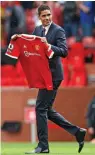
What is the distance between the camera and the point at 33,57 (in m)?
10.8

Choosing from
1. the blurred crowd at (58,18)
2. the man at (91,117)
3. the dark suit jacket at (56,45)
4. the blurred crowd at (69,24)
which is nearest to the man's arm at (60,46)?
the dark suit jacket at (56,45)

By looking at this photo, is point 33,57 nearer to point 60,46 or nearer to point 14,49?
point 14,49

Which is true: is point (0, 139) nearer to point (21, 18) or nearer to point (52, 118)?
point (21, 18)

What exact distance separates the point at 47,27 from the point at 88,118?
4460mm

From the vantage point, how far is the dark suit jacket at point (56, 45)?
34.4 ft

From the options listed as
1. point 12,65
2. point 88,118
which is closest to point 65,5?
point 12,65

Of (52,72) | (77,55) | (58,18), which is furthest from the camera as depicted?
(58,18)

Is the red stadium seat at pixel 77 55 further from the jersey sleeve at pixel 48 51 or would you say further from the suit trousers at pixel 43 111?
the jersey sleeve at pixel 48 51

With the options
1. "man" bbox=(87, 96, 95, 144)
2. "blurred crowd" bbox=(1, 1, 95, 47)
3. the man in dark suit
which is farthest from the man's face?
"blurred crowd" bbox=(1, 1, 95, 47)

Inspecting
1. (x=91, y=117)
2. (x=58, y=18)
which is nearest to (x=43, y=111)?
(x=91, y=117)

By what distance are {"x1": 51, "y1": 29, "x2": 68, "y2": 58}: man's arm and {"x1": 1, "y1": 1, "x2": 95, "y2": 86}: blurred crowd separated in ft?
18.3

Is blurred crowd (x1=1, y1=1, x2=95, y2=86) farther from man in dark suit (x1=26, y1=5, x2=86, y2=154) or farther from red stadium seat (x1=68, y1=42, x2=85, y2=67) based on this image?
man in dark suit (x1=26, y1=5, x2=86, y2=154)

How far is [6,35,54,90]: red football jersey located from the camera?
35.0 ft

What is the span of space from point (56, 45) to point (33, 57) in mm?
361
